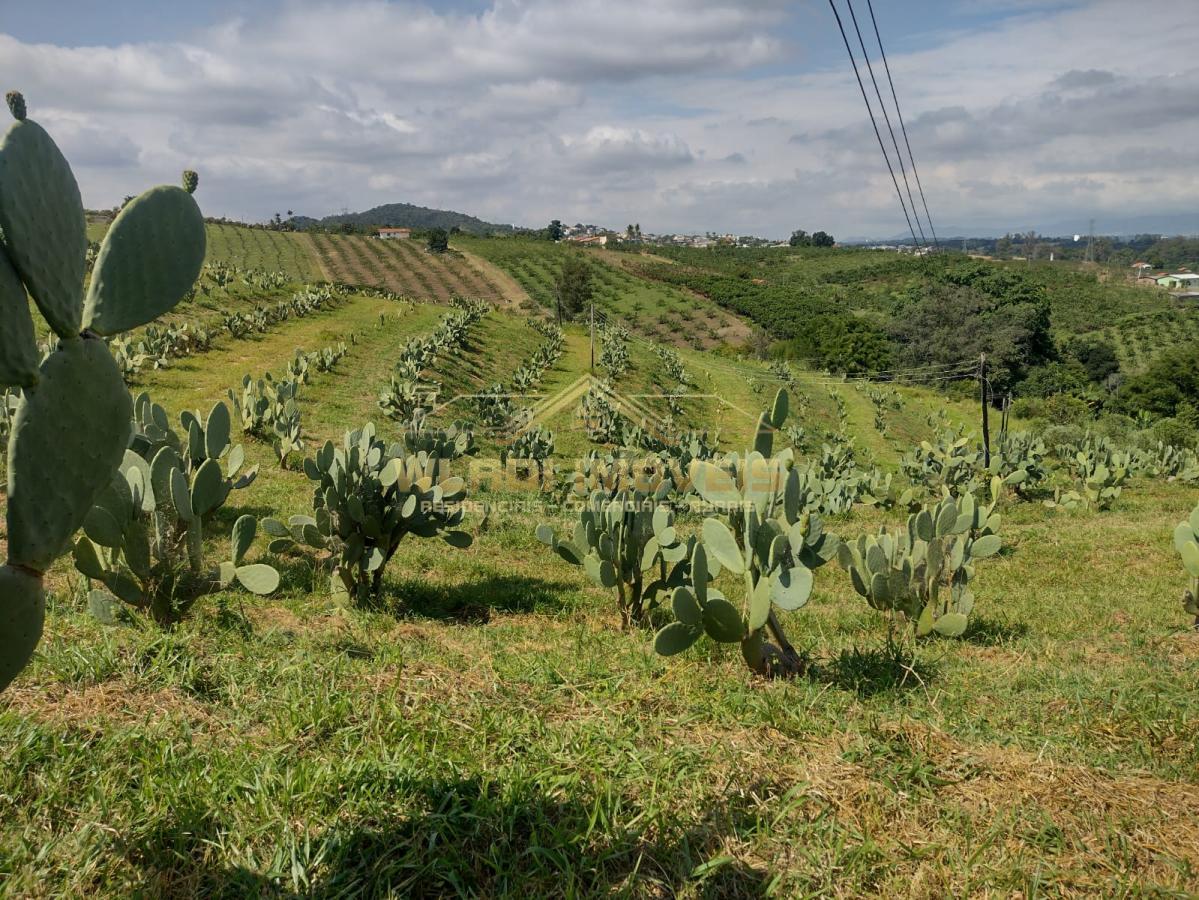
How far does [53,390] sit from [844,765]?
2349 mm

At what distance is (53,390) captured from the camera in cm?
177

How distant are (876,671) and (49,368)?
10.5ft

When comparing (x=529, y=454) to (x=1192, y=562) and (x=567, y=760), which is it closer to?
(x=1192, y=562)

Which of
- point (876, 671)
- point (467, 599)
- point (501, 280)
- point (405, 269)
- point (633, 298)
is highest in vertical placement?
point (405, 269)

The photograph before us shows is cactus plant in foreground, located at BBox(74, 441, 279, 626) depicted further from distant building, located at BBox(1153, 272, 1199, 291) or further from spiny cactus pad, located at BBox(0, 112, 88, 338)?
distant building, located at BBox(1153, 272, 1199, 291)

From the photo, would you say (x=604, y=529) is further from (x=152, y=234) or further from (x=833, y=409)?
(x=833, y=409)

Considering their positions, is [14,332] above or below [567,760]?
above

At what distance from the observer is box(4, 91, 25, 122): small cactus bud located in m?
1.77

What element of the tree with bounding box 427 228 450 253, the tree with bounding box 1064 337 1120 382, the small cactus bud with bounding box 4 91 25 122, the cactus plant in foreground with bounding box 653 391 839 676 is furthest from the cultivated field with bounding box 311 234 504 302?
the small cactus bud with bounding box 4 91 25 122

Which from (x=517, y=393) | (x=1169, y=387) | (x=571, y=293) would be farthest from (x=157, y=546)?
(x=1169, y=387)

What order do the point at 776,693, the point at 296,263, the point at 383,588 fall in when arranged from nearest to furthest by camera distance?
the point at 776,693 < the point at 383,588 < the point at 296,263

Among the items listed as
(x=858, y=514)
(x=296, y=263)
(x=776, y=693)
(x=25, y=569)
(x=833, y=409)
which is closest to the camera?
(x=25, y=569)

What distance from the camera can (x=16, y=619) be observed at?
5.57ft

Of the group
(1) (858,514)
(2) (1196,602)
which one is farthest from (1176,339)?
(2) (1196,602)
